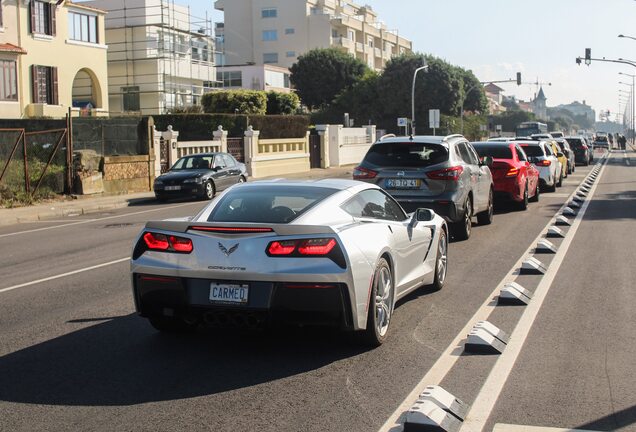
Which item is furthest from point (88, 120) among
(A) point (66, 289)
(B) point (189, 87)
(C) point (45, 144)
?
(B) point (189, 87)

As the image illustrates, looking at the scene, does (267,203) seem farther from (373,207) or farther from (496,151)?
(496,151)

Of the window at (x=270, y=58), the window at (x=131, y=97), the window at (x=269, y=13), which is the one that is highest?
the window at (x=269, y=13)

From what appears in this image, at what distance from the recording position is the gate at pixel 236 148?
1515 inches

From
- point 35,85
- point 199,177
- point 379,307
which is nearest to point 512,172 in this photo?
point 199,177

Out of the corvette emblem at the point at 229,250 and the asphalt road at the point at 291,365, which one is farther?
the corvette emblem at the point at 229,250

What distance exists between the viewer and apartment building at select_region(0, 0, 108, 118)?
4303cm

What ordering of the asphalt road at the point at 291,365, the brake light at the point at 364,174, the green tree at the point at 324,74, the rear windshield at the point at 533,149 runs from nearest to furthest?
1. the asphalt road at the point at 291,365
2. the brake light at the point at 364,174
3. the rear windshield at the point at 533,149
4. the green tree at the point at 324,74

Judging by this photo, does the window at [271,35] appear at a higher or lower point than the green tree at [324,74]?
higher

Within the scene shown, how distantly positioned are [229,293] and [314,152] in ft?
141

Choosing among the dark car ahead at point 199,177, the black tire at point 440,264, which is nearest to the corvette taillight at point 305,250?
the black tire at point 440,264

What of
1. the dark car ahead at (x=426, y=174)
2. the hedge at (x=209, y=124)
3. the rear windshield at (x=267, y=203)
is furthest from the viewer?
the hedge at (x=209, y=124)

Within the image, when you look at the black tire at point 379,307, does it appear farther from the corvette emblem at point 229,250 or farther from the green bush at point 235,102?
the green bush at point 235,102

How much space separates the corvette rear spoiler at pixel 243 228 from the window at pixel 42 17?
41.2 meters

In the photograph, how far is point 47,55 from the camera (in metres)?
46.1
